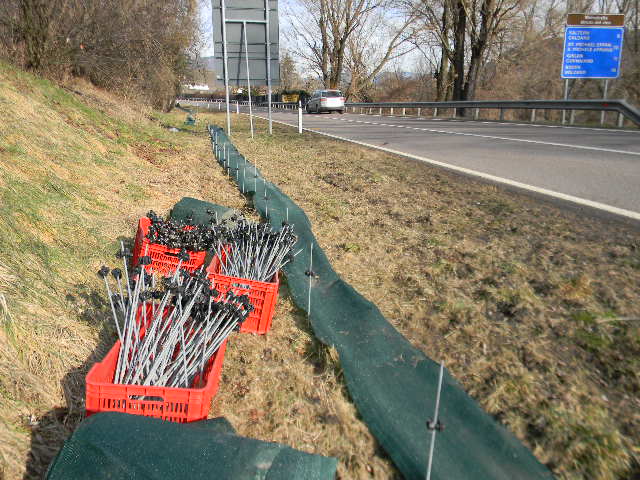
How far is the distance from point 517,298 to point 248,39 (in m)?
12.9

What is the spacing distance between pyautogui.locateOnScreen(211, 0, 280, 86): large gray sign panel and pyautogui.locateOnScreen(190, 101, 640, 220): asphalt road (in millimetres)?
3343

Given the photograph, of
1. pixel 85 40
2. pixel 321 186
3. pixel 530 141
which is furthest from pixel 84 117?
pixel 530 141

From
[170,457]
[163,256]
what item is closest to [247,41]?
[163,256]

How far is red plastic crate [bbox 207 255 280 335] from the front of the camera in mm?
3164

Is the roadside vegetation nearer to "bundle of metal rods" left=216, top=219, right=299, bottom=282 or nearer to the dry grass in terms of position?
the dry grass

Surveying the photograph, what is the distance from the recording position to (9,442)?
80.1 inches

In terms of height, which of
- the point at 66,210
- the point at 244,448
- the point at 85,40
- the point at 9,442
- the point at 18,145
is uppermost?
the point at 85,40

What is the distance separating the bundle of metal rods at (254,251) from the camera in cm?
354

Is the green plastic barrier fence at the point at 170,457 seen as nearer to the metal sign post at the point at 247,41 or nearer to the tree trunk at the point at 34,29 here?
the tree trunk at the point at 34,29

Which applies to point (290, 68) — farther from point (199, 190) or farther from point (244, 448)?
point (244, 448)

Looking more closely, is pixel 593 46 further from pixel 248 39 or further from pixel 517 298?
pixel 517 298

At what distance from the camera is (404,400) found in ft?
7.92

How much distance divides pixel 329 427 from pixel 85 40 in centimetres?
1319

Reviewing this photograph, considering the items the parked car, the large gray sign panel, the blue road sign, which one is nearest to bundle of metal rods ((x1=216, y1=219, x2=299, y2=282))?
the large gray sign panel
